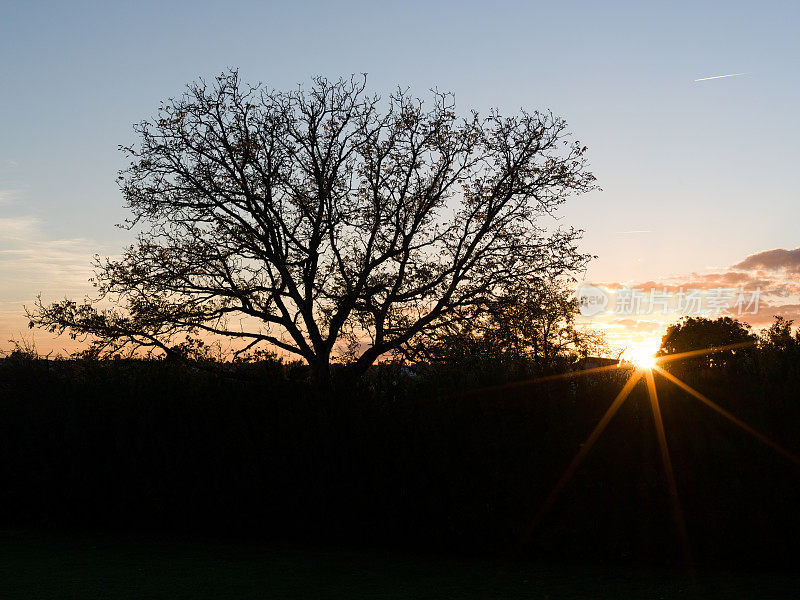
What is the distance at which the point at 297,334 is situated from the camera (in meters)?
24.8

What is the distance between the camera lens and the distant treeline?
979cm

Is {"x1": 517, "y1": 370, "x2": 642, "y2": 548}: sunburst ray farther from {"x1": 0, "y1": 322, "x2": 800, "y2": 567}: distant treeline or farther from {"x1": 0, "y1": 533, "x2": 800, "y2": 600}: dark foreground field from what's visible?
{"x1": 0, "y1": 533, "x2": 800, "y2": 600}: dark foreground field

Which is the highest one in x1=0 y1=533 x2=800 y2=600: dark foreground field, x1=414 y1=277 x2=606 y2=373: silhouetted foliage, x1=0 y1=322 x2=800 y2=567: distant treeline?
x1=414 y1=277 x2=606 y2=373: silhouetted foliage

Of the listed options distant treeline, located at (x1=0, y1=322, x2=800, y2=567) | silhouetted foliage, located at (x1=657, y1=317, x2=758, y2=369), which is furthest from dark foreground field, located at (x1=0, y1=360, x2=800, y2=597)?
silhouetted foliage, located at (x1=657, y1=317, x2=758, y2=369)

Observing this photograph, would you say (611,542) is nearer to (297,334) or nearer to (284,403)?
(284,403)

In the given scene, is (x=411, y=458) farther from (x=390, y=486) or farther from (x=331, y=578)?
(x=331, y=578)

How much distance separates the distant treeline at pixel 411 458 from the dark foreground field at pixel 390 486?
2 cm

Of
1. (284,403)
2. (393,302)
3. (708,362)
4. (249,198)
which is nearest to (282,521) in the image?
(284,403)

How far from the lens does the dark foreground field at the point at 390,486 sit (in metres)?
9.60

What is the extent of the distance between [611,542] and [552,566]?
84cm

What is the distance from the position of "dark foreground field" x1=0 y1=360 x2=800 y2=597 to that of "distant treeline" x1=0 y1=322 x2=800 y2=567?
0.08 feet

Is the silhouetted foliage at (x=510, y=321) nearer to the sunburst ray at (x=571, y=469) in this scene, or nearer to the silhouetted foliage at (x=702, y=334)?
the sunburst ray at (x=571, y=469)

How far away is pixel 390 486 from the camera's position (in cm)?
1114

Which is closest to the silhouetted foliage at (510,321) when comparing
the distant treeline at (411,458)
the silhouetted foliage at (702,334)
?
the distant treeline at (411,458)
